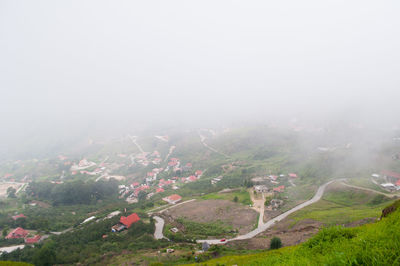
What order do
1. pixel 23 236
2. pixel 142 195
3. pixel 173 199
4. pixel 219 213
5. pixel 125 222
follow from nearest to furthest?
pixel 23 236 → pixel 125 222 → pixel 219 213 → pixel 173 199 → pixel 142 195

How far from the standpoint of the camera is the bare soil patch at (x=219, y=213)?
149ft

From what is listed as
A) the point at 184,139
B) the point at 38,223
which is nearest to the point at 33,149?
the point at 184,139

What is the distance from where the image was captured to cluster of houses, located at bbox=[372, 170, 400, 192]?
A: 5866 centimetres

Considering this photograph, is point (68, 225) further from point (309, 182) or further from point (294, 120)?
point (294, 120)

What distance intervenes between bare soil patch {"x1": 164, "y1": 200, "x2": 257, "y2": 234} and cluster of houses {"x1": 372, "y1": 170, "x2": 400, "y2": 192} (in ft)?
135

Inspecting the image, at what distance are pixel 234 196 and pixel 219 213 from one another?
48.2ft

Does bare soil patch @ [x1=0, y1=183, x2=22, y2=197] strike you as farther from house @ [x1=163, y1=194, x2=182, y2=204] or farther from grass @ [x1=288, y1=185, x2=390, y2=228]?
grass @ [x1=288, y1=185, x2=390, y2=228]

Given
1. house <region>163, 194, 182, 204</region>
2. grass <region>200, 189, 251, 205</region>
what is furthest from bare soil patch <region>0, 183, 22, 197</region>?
grass <region>200, 189, 251, 205</region>

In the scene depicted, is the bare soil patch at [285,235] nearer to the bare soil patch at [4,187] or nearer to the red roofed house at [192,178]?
the red roofed house at [192,178]

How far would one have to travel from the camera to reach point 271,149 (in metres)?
122

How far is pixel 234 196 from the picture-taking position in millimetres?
64188

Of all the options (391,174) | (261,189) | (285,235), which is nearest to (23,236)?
(285,235)

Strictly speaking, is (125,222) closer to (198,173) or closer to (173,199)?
(173,199)

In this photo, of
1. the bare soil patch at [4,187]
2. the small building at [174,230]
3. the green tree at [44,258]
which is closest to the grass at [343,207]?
the small building at [174,230]
